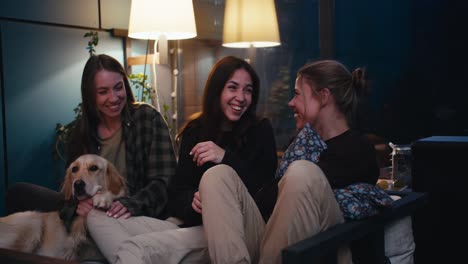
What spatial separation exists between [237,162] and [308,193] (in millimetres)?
455

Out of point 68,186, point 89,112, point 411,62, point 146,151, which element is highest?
point 411,62

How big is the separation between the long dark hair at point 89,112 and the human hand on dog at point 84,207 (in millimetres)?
247

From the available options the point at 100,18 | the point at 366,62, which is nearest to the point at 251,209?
the point at 366,62

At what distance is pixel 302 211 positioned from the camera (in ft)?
5.33

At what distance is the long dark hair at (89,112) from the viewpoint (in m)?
2.35

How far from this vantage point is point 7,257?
1.74 meters

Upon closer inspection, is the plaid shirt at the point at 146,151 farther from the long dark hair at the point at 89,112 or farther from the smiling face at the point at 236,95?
the smiling face at the point at 236,95

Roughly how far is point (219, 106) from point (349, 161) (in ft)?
2.06

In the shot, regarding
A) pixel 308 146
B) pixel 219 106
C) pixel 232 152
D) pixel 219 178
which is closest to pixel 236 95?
pixel 219 106

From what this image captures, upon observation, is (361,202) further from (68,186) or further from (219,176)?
(68,186)

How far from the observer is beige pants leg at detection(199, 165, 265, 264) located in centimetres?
163

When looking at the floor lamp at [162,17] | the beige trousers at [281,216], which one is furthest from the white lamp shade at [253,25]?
the beige trousers at [281,216]

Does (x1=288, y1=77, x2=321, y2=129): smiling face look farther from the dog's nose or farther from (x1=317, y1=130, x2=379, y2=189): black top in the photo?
the dog's nose

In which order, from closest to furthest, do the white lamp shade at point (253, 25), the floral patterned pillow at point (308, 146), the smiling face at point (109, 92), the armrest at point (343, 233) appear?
the armrest at point (343, 233), the floral patterned pillow at point (308, 146), the smiling face at point (109, 92), the white lamp shade at point (253, 25)
